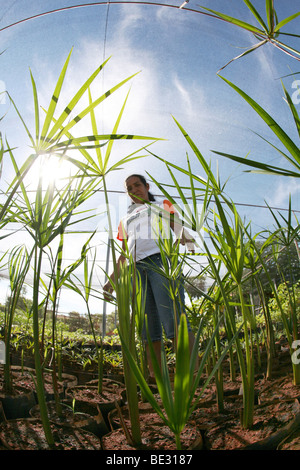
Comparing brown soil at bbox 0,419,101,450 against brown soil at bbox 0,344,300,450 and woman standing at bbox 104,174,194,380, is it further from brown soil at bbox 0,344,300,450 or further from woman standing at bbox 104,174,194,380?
woman standing at bbox 104,174,194,380

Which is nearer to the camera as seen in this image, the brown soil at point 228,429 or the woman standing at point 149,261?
the brown soil at point 228,429

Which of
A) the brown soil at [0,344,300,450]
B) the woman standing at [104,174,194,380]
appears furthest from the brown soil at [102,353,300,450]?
the woman standing at [104,174,194,380]

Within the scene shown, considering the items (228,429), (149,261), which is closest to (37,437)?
(228,429)

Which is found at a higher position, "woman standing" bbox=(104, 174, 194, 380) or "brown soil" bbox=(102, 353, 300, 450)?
"woman standing" bbox=(104, 174, 194, 380)

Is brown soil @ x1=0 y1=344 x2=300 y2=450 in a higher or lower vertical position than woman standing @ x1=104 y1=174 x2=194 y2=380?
lower

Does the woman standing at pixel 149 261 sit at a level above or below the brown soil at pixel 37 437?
above

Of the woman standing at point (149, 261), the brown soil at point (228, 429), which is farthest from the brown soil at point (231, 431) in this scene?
the woman standing at point (149, 261)

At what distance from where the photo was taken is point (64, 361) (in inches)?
68.7

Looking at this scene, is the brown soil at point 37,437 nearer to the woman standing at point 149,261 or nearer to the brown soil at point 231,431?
the brown soil at point 231,431

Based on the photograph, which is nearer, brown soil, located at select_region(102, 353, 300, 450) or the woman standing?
brown soil, located at select_region(102, 353, 300, 450)

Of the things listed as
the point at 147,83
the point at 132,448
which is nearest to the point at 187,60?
the point at 147,83

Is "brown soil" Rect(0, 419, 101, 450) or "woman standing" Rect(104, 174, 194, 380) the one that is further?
"woman standing" Rect(104, 174, 194, 380)

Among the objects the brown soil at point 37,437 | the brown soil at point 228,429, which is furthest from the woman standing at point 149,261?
the brown soil at point 37,437

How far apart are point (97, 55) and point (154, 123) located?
97cm
